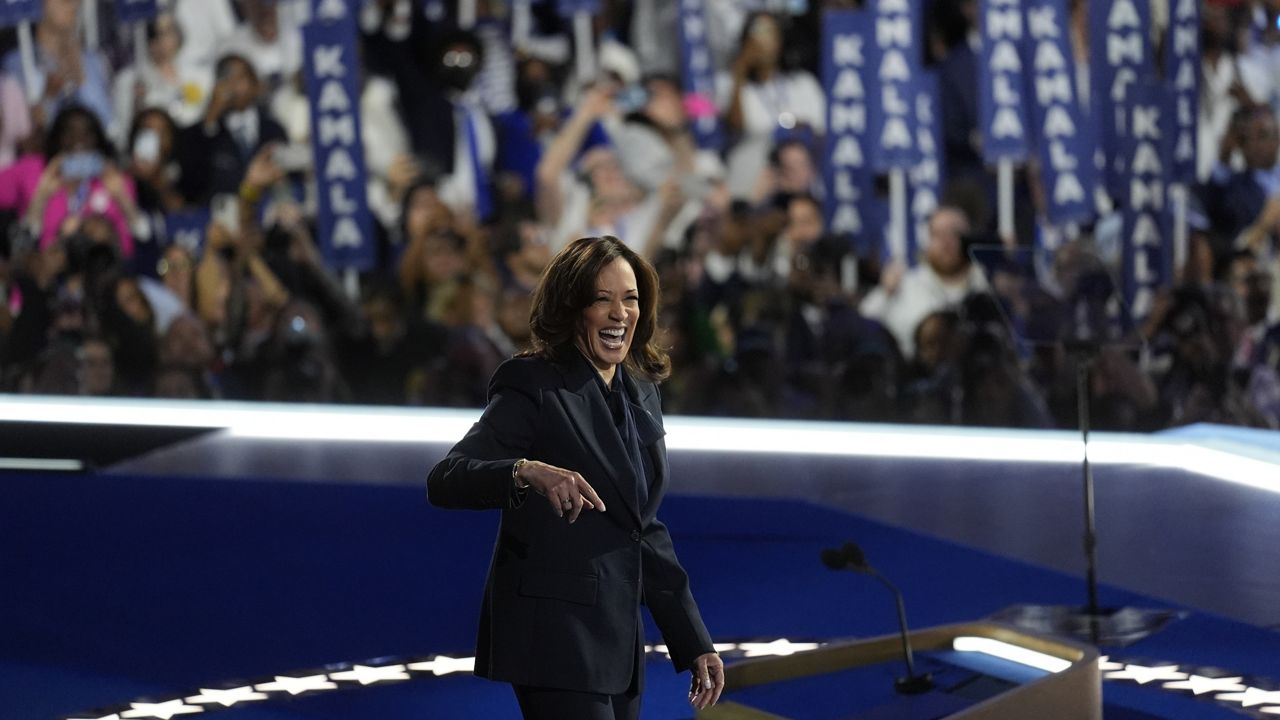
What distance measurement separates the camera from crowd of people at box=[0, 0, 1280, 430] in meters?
8.70

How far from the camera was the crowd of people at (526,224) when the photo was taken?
28.5ft

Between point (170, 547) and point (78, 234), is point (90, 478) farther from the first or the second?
point (78, 234)

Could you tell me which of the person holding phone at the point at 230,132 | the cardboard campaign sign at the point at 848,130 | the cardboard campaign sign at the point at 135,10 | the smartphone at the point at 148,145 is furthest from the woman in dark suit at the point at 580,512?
the cardboard campaign sign at the point at 135,10

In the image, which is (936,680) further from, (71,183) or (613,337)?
(71,183)

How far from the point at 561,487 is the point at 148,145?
356 inches

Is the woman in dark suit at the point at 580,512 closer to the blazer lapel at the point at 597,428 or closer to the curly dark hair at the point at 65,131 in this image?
the blazer lapel at the point at 597,428

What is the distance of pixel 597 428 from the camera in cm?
272

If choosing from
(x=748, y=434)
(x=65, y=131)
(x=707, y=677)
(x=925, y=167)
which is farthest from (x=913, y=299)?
(x=707, y=677)

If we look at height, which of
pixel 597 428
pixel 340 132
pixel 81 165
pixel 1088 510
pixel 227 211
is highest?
pixel 340 132

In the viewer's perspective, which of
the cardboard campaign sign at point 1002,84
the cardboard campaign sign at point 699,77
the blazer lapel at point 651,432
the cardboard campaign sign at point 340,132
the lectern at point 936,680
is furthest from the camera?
the cardboard campaign sign at point 340,132

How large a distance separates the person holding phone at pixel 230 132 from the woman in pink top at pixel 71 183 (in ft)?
1.70

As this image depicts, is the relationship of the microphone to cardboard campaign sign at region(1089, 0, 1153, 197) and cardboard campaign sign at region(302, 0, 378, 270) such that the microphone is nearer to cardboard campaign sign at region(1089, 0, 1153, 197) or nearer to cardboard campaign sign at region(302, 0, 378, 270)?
cardboard campaign sign at region(1089, 0, 1153, 197)

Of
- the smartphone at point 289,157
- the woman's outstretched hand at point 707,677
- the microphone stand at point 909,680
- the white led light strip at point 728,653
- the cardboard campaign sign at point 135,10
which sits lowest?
the white led light strip at point 728,653

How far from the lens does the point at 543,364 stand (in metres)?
2.71
